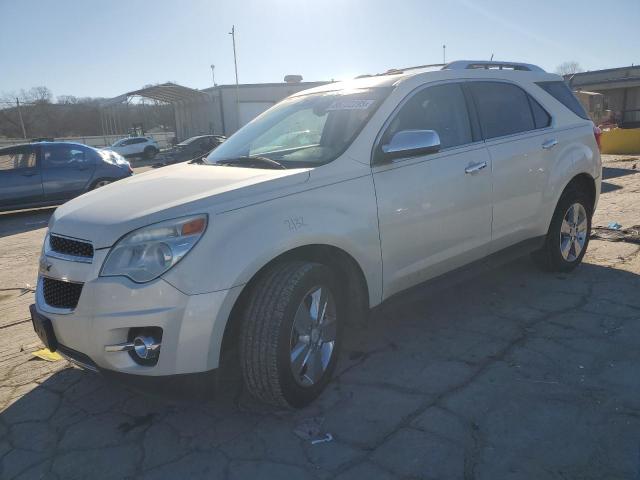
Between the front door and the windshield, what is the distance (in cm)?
22

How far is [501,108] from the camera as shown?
4.13m

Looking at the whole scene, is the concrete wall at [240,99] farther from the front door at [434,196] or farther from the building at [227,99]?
the front door at [434,196]

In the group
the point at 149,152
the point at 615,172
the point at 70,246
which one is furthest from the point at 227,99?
the point at 70,246

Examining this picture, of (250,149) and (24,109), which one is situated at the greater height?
(24,109)

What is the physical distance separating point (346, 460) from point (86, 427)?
4.79 feet

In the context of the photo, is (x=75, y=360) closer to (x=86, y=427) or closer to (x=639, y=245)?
(x=86, y=427)

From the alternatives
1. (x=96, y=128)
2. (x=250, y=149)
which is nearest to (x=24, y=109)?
(x=96, y=128)

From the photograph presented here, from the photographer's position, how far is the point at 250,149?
3.77 meters

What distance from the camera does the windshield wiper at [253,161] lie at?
315 cm

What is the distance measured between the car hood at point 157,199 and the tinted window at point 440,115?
943 mm

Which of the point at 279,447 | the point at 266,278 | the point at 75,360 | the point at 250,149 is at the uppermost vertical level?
the point at 250,149

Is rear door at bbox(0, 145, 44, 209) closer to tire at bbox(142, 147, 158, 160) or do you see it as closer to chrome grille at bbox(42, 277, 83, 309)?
chrome grille at bbox(42, 277, 83, 309)

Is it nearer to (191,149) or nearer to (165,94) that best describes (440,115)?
(191,149)

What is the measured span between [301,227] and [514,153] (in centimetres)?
216
